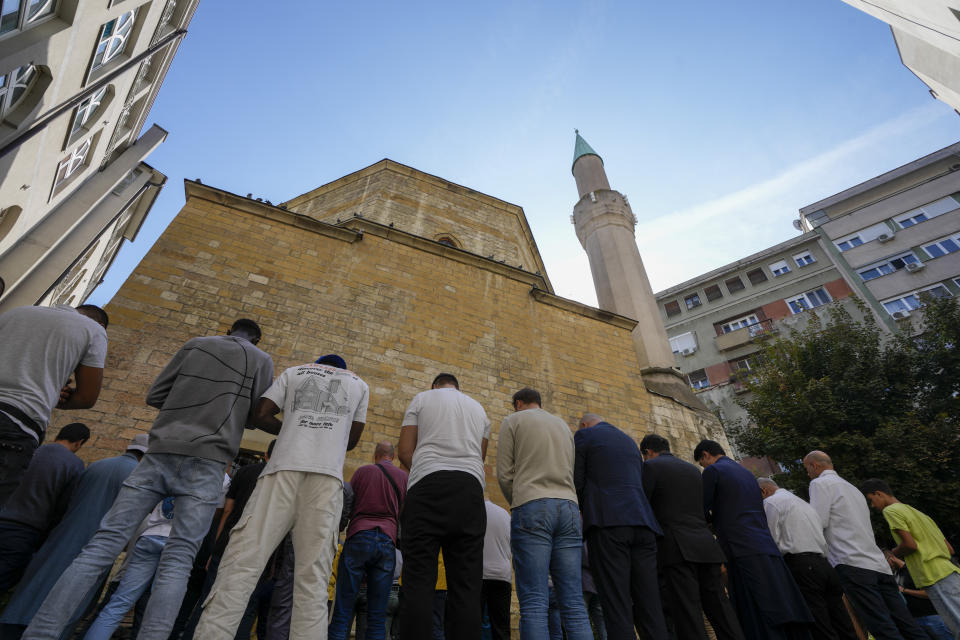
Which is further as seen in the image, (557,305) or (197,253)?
(557,305)

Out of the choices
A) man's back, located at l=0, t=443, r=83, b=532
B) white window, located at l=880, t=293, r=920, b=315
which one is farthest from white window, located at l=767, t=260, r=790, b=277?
man's back, located at l=0, t=443, r=83, b=532

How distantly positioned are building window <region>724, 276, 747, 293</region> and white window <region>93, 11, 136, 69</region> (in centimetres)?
2690

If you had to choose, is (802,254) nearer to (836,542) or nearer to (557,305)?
(557,305)

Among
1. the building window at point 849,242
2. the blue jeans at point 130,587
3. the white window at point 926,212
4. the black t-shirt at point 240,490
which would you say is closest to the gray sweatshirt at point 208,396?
the blue jeans at point 130,587

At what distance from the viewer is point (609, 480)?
3418 millimetres

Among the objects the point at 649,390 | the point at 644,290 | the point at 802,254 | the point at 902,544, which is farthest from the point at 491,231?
the point at 802,254

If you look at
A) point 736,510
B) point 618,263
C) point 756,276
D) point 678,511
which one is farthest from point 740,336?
point 678,511

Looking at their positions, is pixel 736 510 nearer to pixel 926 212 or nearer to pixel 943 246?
pixel 943 246

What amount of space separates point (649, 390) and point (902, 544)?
18.7 ft

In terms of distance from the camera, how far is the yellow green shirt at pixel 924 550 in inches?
174

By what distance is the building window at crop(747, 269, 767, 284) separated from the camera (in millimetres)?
25138

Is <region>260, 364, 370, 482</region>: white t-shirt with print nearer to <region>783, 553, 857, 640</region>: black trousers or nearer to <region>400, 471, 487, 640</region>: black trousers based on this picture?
<region>400, 471, 487, 640</region>: black trousers

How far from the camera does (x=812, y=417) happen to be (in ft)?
38.9

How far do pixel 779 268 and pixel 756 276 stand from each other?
1119 mm
